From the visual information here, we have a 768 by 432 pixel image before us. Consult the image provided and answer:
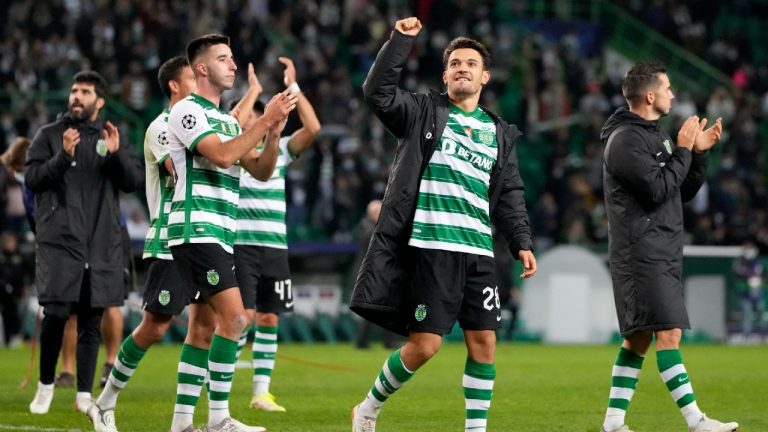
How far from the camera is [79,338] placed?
34.8ft

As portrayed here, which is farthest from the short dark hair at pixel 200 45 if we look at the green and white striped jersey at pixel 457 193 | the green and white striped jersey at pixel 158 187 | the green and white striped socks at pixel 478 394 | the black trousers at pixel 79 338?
the black trousers at pixel 79 338

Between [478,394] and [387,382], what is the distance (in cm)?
56

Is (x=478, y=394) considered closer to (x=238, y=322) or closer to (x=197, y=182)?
(x=238, y=322)

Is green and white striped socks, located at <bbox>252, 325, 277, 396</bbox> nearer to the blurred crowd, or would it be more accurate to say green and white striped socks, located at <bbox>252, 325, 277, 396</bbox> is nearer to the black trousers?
the black trousers

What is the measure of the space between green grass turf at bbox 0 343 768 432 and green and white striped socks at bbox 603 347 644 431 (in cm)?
74

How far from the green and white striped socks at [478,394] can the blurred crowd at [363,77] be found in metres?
15.0

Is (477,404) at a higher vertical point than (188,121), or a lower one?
lower

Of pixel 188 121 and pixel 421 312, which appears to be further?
pixel 188 121

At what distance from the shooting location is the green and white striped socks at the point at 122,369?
29.0ft

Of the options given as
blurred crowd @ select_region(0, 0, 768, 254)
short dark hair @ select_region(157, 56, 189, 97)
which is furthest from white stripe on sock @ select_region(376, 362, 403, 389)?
blurred crowd @ select_region(0, 0, 768, 254)

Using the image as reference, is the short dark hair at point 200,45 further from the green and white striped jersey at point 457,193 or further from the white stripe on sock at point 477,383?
the white stripe on sock at point 477,383

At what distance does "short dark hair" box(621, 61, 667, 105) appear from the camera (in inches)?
353

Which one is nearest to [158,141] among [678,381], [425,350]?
[425,350]

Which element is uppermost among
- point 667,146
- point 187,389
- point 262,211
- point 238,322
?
point 667,146
